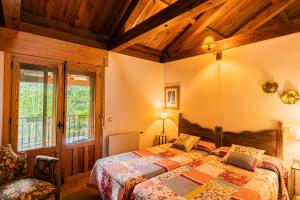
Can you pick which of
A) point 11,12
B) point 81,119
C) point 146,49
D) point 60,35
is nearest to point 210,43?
point 146,49

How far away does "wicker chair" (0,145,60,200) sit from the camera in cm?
188

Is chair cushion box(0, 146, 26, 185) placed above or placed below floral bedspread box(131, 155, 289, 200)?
above

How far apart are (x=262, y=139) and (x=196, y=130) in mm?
1201

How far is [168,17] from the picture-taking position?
7.51 feet

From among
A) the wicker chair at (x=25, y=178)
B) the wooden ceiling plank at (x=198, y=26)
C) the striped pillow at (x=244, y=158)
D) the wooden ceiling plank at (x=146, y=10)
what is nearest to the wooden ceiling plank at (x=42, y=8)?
the wooden ceiling plank at (x=146, y=10)

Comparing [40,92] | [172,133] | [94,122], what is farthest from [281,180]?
[40,92]

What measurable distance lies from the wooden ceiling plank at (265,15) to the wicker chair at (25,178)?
12.1 feet

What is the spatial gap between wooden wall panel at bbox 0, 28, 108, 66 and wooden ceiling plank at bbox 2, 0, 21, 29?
164mm

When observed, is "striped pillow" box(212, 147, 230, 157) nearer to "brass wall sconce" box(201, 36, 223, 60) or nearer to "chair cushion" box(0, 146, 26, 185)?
"brass wall sconce" box(201, 36, 223, 60)

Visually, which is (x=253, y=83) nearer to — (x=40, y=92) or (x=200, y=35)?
(x=200, y=35)

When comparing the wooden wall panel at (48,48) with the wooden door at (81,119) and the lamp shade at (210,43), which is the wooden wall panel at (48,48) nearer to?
the wooden door at (81,119)

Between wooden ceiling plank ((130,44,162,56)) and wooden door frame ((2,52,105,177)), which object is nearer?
wooden door frame ((2,52,105,177))

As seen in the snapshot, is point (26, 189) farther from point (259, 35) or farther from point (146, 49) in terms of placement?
point (259, 35)

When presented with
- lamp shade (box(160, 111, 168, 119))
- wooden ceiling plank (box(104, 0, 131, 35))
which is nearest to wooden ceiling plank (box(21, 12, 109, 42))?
wooden ceiling plank (box(104, 0, 131, 35))
